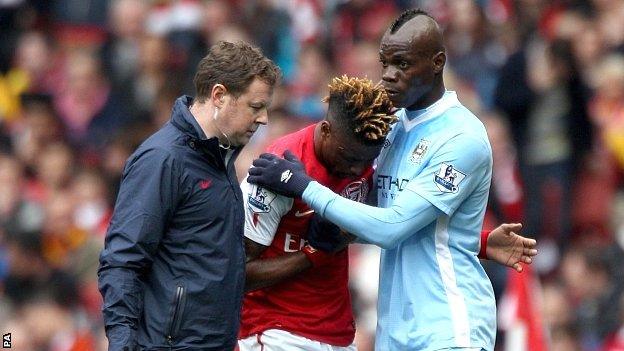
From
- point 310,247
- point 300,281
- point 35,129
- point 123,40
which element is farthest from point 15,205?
point 310,247

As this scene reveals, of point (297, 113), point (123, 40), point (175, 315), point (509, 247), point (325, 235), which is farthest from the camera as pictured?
point (123, 40)

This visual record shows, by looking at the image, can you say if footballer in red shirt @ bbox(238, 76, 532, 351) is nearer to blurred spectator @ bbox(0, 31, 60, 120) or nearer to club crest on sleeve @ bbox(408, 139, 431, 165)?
club crest on sleeve @ bbox(408, 139, 431, 165)

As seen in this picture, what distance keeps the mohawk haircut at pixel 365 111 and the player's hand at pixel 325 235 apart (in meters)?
0.43

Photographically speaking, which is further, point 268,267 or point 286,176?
point 268,267

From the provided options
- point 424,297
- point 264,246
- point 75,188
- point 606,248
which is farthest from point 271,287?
point 75,188

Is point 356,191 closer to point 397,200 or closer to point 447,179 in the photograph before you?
point 397,200

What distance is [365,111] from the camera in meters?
6.78

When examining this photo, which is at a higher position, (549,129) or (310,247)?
(549,129)

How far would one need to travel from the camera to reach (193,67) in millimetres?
13734

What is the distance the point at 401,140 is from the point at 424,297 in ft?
2.23

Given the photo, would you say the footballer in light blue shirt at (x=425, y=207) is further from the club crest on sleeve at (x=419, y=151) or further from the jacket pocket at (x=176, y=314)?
the jacket pocket at (x=176, y=314)

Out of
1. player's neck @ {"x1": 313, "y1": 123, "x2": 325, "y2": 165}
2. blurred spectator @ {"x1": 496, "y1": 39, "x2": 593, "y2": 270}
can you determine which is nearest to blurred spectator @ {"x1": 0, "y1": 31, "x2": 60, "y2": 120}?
blurred spectator @ {"x1": 496, "y1": 39, "x2": 593, "y2": 270}

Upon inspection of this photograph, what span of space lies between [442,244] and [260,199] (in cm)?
78

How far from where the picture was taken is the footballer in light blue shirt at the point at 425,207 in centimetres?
670
